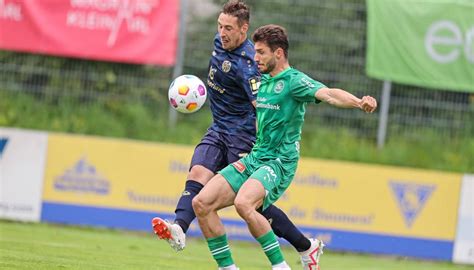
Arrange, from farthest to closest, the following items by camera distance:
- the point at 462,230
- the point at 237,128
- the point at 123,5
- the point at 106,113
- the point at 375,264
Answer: the point at 106,113 → the point at 123,5 → the point at 462,230 → the point at 375,264 → the point at 237,128

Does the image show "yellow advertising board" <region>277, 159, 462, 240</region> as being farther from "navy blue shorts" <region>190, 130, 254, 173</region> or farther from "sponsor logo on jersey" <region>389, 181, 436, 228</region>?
"navy blue shorts" <region>190, 130, 254, 173</region>

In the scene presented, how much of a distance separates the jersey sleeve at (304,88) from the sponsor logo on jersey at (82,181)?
7.32 meters

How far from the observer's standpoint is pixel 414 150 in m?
18.0

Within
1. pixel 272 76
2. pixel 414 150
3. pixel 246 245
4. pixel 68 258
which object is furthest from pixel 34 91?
pixel 272 76

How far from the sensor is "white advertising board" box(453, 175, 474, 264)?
1591 cm

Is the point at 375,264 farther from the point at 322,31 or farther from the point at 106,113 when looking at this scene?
the point at 106,113

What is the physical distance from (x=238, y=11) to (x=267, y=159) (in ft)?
4.84

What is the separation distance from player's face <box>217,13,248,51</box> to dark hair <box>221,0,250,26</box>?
0.03 m

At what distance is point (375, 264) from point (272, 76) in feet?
19.0

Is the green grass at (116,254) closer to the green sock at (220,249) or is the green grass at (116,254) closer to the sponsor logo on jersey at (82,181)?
the sponsor logo on jersey at (82,181)

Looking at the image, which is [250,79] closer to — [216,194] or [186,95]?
[186,95]

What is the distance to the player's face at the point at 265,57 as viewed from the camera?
9.19 meters

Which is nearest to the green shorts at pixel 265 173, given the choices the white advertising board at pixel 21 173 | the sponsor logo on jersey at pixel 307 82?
the sponsor logo on jersey at pixel 307 82

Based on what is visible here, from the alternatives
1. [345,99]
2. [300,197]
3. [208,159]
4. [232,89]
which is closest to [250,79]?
[232,89]
